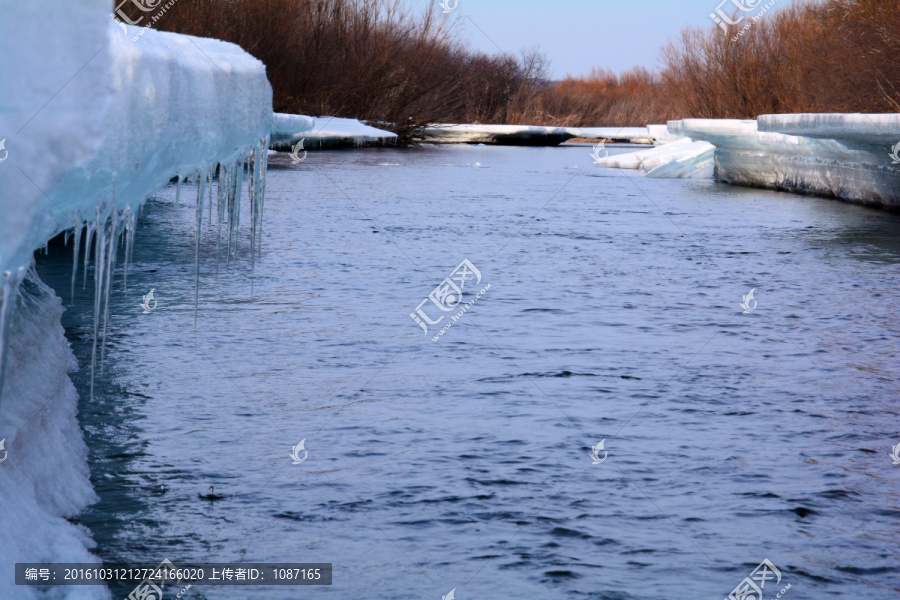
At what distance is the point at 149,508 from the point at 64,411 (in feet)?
2.60

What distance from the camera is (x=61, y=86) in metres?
2.13

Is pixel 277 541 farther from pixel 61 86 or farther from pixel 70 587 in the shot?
pixel 61 86

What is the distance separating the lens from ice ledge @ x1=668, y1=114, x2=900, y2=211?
9.73m

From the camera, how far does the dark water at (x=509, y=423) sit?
275 cm

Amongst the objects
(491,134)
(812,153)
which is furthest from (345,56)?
(812,153)

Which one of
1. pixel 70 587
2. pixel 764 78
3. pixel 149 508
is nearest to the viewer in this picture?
pixel 70 587

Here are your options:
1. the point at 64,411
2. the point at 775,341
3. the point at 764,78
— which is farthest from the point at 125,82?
the point at 764,78

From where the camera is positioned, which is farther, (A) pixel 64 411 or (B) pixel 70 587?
(A) pixel 64 411
